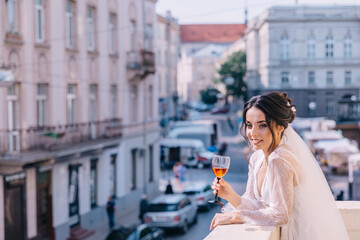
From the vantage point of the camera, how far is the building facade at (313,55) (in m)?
56.8

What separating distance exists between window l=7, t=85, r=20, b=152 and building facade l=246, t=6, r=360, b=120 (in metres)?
41.6

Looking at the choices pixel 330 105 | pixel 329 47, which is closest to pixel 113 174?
pixel 329 47

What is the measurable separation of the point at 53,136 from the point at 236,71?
203ft

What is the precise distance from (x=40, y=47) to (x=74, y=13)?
3303 mm

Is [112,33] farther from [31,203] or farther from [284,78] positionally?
[284,78]

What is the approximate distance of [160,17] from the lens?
2505 inches

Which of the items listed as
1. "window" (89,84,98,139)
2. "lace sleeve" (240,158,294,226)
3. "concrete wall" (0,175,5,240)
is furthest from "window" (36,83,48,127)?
"lace sleeve" (240,158,294,226)

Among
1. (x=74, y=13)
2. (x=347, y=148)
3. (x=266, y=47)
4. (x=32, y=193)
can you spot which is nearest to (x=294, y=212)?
(x=32, y=193)

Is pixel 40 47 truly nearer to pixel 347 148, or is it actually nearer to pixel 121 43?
pixel 121 43

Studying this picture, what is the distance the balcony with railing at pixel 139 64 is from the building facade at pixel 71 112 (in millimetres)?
50

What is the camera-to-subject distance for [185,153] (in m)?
45.8

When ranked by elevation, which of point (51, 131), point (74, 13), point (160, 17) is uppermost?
point (160, 17)

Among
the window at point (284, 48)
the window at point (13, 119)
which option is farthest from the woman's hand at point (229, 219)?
the window at point (284, 48)

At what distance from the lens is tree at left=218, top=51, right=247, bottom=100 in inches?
3092
